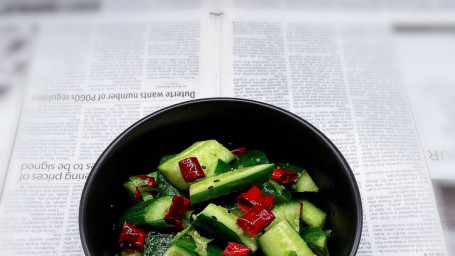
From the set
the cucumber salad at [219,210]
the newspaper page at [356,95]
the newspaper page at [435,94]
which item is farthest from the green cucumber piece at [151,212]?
the newspaper page at [435,94]

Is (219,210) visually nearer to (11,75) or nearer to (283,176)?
(283,176)

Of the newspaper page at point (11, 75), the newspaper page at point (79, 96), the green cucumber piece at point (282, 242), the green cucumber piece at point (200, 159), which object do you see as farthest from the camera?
the newspaper page at point (11, 75)

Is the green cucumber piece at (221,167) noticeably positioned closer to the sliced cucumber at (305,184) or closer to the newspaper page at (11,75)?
the sliced cucumber at (305,184)

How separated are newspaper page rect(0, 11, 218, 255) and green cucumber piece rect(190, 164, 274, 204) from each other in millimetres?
336

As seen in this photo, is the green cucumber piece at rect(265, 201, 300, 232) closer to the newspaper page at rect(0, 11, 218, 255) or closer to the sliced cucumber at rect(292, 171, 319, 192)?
the sliced cucumber at rect(292, 171, 319, 192)

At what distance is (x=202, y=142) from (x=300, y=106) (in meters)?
0.35

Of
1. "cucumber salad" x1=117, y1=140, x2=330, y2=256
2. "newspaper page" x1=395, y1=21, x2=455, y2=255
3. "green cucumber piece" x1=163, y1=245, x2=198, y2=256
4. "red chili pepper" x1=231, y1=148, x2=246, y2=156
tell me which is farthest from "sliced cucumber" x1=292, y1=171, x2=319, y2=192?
"newspaper page" x1=395, y1=21, x2=455, y2=255

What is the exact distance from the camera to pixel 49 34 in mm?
1164

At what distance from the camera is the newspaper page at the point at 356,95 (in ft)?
2.88

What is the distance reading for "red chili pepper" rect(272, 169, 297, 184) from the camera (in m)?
0.73

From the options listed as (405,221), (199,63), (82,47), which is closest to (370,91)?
(405,221)

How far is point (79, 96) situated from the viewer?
1040mm

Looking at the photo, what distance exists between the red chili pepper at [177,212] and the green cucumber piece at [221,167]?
0.08 meters

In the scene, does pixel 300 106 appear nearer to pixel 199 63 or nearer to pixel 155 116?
pixel 199 63
